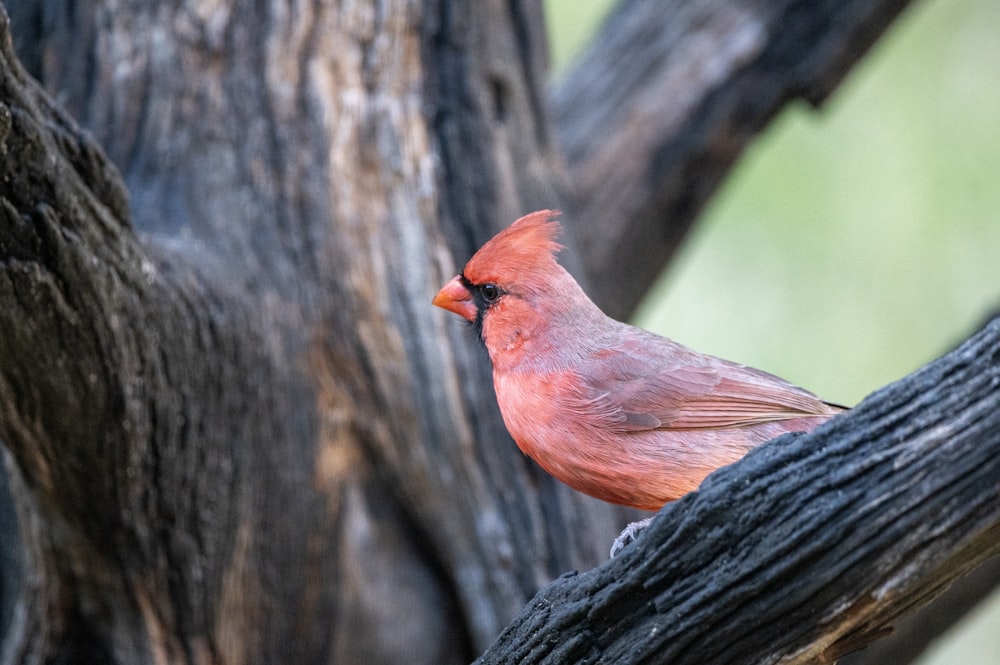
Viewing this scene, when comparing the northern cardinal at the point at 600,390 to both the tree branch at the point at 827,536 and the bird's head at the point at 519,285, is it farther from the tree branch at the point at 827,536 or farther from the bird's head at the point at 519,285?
the tree branch at the point at 827,536

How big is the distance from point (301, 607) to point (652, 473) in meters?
1.56

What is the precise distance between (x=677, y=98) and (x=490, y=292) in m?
1.87

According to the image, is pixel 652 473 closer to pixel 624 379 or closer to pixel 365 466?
pixel 624 379

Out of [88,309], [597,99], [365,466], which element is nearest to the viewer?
[88,309]

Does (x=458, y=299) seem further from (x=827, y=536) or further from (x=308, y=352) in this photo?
(x=827, y=536)

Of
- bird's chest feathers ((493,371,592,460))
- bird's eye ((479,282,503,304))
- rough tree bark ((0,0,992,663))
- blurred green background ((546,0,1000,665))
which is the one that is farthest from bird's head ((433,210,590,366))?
blurred green background ((546,0,1000,665))

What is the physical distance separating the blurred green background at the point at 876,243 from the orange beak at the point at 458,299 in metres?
3.25

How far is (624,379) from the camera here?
8.65ft

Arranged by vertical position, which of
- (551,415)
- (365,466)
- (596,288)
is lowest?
(551,415)

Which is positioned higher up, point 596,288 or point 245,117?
point 245,117

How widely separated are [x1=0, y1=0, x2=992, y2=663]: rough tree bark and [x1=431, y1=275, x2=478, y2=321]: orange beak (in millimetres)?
546

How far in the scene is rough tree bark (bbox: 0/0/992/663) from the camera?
292cm

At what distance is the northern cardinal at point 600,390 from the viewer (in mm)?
2453

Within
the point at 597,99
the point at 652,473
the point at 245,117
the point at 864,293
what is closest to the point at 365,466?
the point at 245,117
